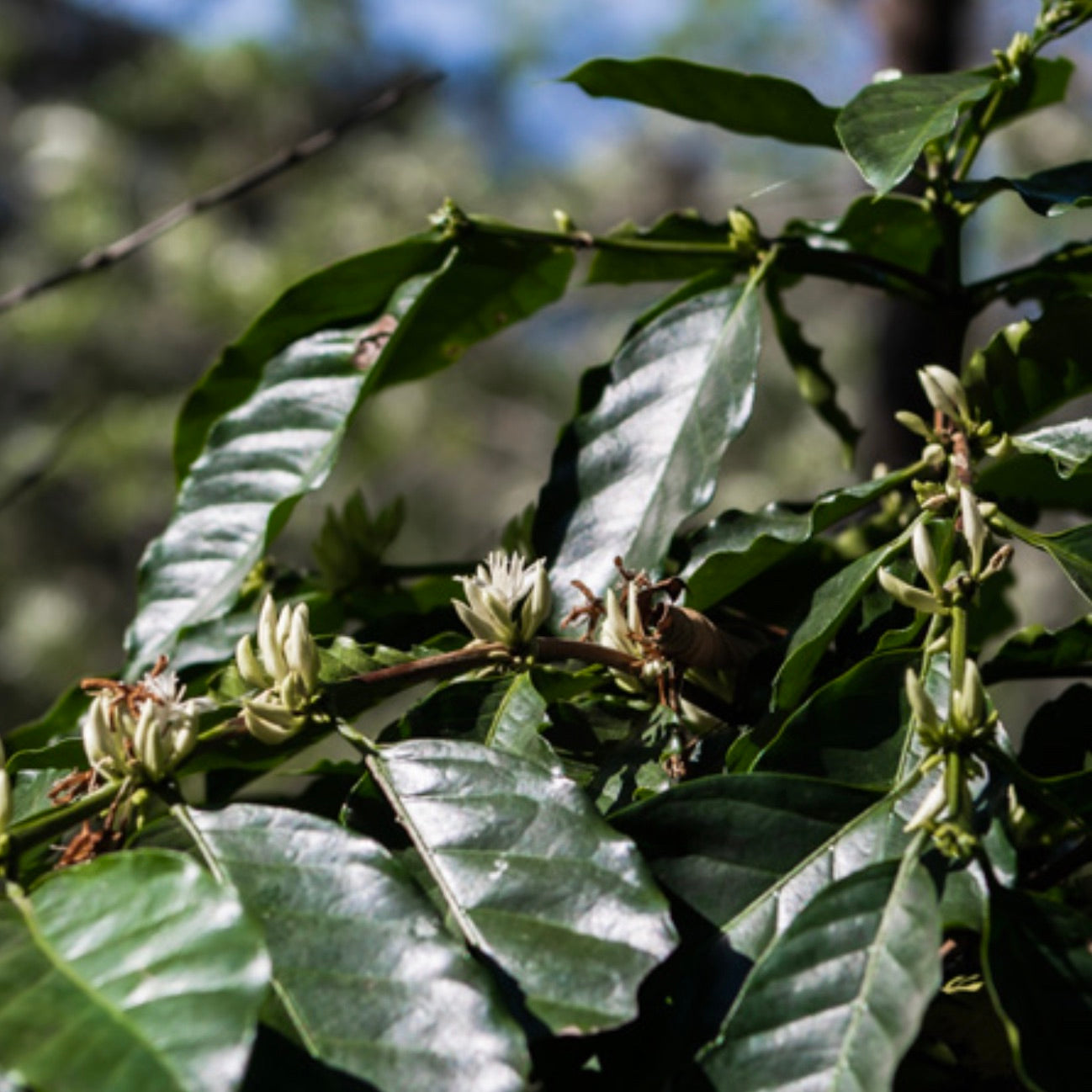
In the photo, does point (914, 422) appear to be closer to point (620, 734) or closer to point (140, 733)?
point (620, 734)

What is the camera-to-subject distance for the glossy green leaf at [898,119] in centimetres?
75

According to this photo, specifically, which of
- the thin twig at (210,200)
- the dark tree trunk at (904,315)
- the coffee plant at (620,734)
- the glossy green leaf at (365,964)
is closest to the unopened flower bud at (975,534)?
the coffee plant at (620,734)

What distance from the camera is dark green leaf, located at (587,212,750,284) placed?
96 centimetres

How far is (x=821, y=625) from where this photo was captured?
675 millimetres

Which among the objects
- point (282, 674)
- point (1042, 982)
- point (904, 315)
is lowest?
point (904, 315)

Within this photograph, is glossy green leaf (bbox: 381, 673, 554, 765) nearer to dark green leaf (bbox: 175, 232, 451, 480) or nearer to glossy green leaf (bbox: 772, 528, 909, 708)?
glossy green leaf (bbox: 772, 528, 909, 708)

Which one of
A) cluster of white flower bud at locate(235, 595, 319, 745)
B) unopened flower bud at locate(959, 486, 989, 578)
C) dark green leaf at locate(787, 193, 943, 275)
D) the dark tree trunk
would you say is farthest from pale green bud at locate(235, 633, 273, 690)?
the dark tree trunk

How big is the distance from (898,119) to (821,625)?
0.29m

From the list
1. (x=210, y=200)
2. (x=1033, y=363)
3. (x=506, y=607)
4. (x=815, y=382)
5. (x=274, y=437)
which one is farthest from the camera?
(x=210, y=200)

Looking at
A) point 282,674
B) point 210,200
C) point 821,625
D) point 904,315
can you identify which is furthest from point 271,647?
point 904,315

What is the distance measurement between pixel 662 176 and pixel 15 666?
3203mm

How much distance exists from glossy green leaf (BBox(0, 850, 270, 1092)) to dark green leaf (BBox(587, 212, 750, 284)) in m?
0.57

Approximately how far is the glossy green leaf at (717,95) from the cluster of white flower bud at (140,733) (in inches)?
19.8

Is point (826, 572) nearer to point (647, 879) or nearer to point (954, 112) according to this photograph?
point (954, 112)
